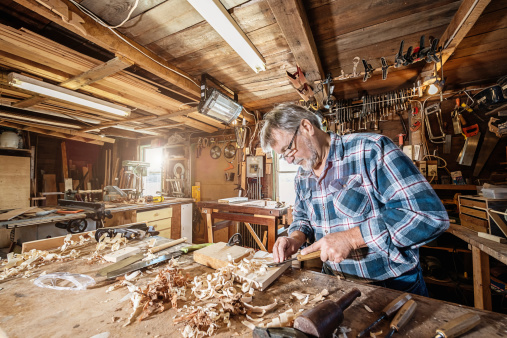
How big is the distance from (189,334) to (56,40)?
3658 mm

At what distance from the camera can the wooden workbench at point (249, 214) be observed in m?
3.58

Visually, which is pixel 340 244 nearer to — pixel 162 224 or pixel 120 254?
pixel 120 254

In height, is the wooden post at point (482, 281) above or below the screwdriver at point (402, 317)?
below

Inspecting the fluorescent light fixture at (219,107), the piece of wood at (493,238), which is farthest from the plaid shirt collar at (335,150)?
the fluorescent light fixture at (219,107)

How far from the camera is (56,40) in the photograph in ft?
8.40

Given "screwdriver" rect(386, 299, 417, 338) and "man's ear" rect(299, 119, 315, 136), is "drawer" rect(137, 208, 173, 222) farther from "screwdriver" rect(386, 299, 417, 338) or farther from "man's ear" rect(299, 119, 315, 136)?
"screwdriver" rect(386, 299, 417, 338)

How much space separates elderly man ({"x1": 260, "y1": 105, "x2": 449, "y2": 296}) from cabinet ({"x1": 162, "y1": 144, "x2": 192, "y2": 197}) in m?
5.11

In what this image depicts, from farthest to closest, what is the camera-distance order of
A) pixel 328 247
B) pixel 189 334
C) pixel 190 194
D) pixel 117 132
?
pixel 117 132 → pixel 190 194 → pixel 328 247 → pixel 189 334

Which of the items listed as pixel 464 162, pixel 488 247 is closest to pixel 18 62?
pixel 488 247

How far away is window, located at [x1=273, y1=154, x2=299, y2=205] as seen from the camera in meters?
5.29

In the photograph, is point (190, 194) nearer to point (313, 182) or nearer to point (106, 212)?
point (106, 212)

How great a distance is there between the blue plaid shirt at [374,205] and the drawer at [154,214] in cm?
425

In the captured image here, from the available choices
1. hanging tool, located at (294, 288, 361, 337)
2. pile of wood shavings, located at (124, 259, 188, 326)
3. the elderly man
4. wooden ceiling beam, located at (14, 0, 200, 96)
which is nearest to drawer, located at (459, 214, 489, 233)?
the elderly man

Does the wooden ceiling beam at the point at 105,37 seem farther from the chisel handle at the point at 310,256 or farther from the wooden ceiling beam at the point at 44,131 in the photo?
the wooden ceiling beam at the point at 44,131
